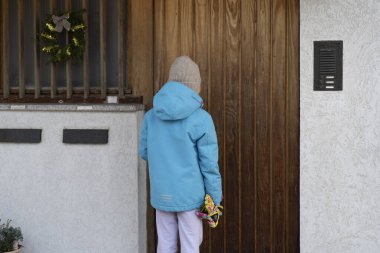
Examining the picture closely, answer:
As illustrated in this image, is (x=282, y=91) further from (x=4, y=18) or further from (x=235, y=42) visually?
(x=4, y=18)

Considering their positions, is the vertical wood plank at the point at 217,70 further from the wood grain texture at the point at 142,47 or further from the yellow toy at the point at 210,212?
the yellow toy at the point at 210,212

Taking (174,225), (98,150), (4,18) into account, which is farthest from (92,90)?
(174,225)

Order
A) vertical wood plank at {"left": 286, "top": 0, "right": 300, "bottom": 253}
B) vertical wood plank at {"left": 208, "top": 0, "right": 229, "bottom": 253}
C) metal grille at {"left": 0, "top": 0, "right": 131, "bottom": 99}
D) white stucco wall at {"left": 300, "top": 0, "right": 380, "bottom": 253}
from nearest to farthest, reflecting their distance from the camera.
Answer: white stucco wall at {"left": 300, "top": 0, "right": 380, "bottom": 253} < vertical wood plank at {"left": 286, "top": 0, "right": 300, "bottom": 253} < vertical wood plank at {"left": 208, "top": 0, "right": 229, "bottom": 253} < metal grille at {"left": 0, "top": 0, "right": 131, "bottom": 99}

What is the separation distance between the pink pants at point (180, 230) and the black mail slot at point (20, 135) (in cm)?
149

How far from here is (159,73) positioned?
4.84 metres

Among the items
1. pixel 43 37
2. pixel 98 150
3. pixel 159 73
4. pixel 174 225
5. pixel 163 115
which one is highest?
pixel 43 37

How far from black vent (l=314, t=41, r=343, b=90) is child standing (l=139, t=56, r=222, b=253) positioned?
1.21m

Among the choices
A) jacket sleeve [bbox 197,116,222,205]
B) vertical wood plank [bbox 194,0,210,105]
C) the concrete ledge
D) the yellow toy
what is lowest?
the yellow toy

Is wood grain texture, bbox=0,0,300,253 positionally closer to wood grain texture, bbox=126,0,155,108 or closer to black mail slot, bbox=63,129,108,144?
wood grain texture, bbox=126,0,155,108

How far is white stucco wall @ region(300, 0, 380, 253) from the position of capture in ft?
14.8

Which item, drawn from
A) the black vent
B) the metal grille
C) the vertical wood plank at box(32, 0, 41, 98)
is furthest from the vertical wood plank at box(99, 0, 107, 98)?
the black vent

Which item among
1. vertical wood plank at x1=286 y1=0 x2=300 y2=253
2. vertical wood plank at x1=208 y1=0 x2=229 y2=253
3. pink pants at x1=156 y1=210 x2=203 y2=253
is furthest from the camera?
vertical wood plank at x1=208 y1=0 x2=229 y2=253

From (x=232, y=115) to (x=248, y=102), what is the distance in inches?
6.8

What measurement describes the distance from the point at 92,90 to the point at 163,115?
132 cm
